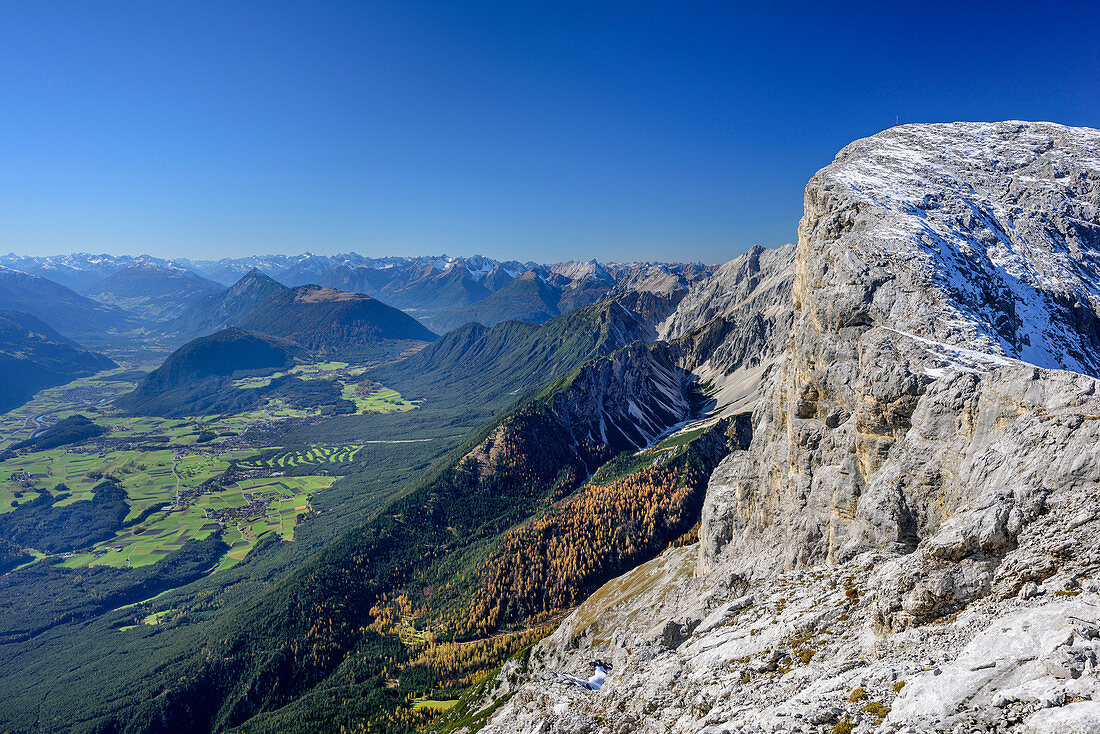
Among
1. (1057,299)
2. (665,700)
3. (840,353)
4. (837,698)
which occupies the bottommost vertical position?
(665,700)

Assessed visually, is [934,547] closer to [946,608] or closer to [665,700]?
[946,608]

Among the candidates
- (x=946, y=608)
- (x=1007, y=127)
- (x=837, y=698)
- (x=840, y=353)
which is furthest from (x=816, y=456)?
(x=1007, y=127)

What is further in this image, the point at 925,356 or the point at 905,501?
the point at 925,356

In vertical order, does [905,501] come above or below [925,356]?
below

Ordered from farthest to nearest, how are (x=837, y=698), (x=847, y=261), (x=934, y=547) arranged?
(x=847, y=261) < (x=934, y=547) < (x=837, y=698)

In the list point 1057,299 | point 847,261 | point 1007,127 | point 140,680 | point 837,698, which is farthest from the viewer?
point 140,680

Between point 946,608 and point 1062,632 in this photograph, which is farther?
point 946,608

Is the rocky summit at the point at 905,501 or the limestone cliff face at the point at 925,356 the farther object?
the limestone cliff face at the point at 925,356

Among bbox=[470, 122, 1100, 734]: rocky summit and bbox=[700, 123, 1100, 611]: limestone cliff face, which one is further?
bbox=[700, 123, 1100, 611]: limestone cliff face
